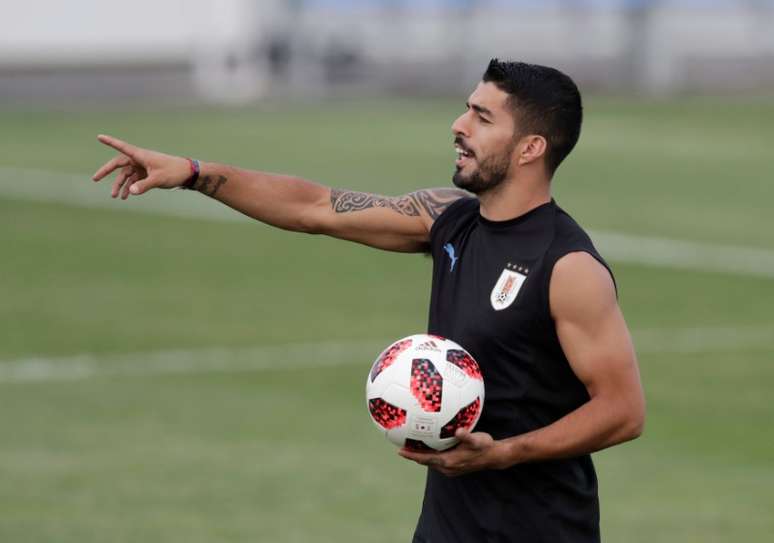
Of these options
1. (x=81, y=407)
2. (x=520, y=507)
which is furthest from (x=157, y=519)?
(x=520, y=507)

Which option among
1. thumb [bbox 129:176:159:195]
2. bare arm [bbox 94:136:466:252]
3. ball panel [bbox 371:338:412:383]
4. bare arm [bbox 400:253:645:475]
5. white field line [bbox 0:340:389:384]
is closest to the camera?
bare arm [bbox 400:253:645:475]

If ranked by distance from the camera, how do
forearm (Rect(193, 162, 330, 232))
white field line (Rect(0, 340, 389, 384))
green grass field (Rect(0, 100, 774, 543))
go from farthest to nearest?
1. white field line (Rect(0, 340, 389, 384))
2. green grass field (Rect(0, 100, 774, 543))
3. forearm (Rect(193, 162, 330, 232))

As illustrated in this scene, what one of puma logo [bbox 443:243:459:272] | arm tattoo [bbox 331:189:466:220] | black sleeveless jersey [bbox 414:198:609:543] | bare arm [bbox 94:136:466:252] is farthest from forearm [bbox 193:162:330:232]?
black sleeveless jersey [bbox 414:198:609:543]

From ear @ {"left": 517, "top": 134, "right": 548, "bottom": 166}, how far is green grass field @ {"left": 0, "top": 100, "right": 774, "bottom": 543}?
4.14 m

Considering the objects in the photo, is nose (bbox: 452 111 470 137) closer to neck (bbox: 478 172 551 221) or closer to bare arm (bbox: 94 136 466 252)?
neck (bbox: 478 172 551 221)

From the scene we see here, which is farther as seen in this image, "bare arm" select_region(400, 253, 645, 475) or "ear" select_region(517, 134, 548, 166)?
"ear" select_region(517, 134, 548, 166)

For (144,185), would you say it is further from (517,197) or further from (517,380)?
(517,380)

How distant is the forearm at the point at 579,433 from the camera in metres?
6.76

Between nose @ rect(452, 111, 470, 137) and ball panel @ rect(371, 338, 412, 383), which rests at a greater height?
nose @ rect(452, 111, 470, 137)

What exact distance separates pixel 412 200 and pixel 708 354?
888 cm

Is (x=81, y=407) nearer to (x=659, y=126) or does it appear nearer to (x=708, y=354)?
(x=708, y=354)

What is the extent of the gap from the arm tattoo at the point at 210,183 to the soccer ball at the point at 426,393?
1.37m

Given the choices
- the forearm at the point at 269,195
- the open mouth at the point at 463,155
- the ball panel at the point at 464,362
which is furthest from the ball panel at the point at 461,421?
the forearm at the point at 269,195

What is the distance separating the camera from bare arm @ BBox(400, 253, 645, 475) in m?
6.75
